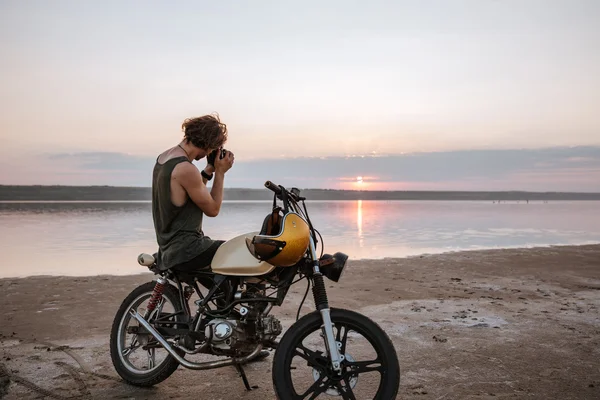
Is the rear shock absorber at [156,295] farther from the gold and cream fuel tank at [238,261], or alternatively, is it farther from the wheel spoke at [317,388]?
the wheel spoke at [317,388]

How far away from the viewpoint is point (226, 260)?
397 centimetres

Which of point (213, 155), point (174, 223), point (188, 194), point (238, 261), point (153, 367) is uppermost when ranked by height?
point (213, 155)

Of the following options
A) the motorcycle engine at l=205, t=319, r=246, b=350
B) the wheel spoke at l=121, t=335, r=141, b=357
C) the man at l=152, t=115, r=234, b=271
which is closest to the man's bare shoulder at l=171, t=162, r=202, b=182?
the man at l=152, t=115, r=234, b=271

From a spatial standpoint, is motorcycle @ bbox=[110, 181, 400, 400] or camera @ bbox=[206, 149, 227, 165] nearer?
motorcycle @ bbox=[110, 181, 400, 400]

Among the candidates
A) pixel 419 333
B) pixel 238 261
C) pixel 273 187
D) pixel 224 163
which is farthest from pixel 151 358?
pixel 419 333

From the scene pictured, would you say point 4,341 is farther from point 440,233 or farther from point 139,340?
point 440,233

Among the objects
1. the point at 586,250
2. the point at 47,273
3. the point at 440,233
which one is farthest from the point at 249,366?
the point at 440,233

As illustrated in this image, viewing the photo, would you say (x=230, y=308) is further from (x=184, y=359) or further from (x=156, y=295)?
(x=156, y=295)

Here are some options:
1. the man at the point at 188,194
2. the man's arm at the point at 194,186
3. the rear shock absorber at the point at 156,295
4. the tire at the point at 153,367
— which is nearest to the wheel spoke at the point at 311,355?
the man at the point at 188,194

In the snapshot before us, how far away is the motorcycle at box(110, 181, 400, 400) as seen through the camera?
362 centimetres

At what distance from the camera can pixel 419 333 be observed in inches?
240

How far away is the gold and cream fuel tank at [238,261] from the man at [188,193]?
139 mm

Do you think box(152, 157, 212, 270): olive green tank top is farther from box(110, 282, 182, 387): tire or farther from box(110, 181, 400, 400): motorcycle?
box(110, 282, 182, 387): tire

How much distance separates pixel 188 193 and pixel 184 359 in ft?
4.39
